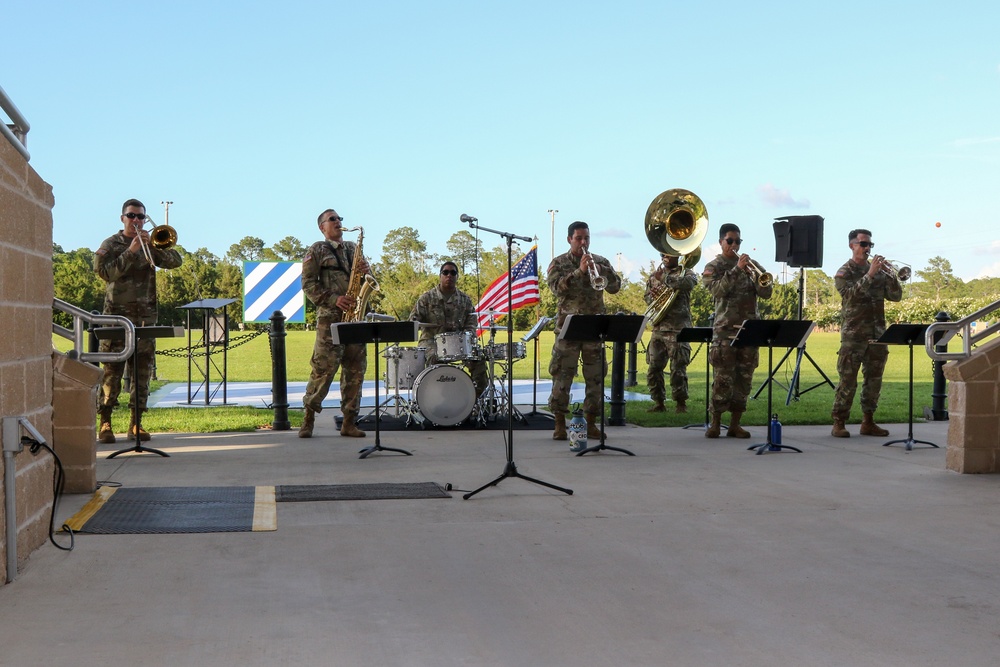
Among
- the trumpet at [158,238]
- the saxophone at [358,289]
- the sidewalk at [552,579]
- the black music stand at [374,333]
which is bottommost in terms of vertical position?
the sidewalk at [552,579]

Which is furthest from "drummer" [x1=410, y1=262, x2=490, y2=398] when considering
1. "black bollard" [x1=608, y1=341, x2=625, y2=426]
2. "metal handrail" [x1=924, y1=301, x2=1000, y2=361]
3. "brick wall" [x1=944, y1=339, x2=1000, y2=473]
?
"brick wall" [x1=944, y1=339, x2=1000, y2=473]

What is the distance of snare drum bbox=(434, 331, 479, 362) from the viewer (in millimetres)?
13039

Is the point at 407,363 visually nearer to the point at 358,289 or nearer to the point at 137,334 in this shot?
the point at 358,289

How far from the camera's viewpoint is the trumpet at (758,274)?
1154cm

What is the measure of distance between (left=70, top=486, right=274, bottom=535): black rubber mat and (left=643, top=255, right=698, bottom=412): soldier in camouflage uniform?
817cm

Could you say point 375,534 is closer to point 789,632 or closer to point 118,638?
point 118,638

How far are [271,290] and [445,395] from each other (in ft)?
29.3

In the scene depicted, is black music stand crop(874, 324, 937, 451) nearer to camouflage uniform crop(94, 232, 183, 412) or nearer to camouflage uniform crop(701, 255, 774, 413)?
camouflage uniform crop(701, 255, 774, 413)

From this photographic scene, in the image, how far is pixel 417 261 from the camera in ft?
294

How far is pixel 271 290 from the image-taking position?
20.8 m

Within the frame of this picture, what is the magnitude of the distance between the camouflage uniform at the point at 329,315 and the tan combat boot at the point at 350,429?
194 mm

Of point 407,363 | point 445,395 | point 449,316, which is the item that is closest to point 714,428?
point 445,395

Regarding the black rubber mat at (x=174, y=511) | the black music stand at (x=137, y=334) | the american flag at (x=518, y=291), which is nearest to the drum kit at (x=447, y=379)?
the black music stand at (x=137, y=334)

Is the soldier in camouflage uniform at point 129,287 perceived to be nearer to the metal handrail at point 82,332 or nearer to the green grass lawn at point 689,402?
the green grass lawn at point 689,402
